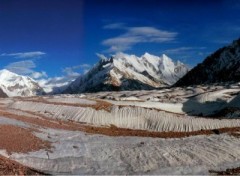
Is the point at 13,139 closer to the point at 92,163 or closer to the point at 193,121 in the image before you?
the point at 92,163

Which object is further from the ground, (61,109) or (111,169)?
(61,109)

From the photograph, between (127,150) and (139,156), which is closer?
(139,156)

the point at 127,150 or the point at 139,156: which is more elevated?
the point at 127,150

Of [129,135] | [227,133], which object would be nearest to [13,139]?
[129,135]

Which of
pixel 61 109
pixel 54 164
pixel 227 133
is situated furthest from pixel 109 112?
pixel 54 164

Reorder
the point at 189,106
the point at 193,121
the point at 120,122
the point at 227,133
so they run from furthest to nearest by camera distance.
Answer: the point at 189,106 → the point at 120,122 → the point at 193,121 → the point at 227,133

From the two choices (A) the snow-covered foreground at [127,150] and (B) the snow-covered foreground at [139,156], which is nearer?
(B) the snow-covered foreground at [139,156]

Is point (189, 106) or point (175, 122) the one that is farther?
point (189, 106)

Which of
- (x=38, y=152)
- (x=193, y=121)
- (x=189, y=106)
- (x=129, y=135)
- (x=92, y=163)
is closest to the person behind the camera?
(x=92, y=163)

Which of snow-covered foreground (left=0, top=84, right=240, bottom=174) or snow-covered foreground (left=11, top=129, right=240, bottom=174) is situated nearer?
snow-covered foreground (left=11, top=129, right=240, bottom=174)
